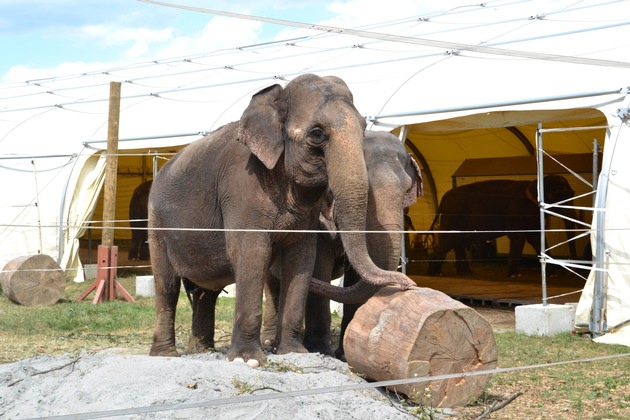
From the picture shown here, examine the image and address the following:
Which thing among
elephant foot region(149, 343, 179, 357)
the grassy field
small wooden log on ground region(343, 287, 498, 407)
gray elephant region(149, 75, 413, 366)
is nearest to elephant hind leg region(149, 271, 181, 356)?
elephant foot region(149, 343, 179, 357)

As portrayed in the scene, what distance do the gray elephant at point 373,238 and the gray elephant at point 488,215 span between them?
10.6 m

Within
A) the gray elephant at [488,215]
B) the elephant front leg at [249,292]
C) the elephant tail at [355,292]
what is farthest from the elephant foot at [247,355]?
the gray elephant at [488,215]

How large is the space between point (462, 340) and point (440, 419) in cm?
65

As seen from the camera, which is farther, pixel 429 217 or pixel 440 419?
pixel 429 217

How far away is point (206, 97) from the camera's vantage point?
1886 centimetres

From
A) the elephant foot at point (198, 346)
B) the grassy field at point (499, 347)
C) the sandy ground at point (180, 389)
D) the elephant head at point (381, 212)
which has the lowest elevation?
the grassy field at point (499, 347)

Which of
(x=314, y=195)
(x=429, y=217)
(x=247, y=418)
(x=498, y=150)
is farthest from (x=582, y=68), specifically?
(x=429, y=217)

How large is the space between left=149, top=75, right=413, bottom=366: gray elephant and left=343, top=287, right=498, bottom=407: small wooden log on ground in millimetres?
259

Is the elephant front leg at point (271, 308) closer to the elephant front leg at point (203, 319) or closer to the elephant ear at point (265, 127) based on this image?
the elephant front leg at point (203, 319)

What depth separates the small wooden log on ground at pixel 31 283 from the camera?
1476cm

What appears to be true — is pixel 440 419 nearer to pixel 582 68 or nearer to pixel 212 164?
pixel 212 164

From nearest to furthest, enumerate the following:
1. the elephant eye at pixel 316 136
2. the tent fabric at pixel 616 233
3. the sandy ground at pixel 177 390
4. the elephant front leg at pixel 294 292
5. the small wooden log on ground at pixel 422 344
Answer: the sandy ground at pixel 177 390
the small wooden log on ground at pixel 422 344
the elephant eye at pixel 316 136
the elephant front leg at pixel 294 292
the tent fabric at pixel 616 233

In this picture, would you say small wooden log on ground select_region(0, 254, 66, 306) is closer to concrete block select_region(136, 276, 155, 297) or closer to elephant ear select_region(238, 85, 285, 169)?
concrete block select_region(136, 276, 155, 297)

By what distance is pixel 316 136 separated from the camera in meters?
7.37
